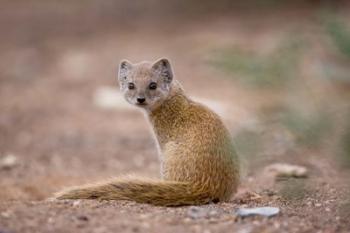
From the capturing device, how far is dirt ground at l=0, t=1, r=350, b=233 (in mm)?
3889

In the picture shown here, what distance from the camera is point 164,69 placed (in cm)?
516

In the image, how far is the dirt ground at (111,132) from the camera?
3.89 m

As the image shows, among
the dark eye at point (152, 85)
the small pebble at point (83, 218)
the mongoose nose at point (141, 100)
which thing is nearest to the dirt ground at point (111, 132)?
the small pebble at point (83, 218)

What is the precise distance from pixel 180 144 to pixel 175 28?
27.3 feet

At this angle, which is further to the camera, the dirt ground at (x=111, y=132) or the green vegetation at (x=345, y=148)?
the dirt ground at (x=111, y=132)

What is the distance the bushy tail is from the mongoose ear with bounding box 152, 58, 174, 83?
0.94 metres

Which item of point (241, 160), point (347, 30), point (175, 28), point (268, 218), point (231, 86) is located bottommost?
point (268, 218)

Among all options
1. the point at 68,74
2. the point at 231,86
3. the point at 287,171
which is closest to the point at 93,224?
the point at 287,171

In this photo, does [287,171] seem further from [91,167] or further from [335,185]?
[91,167]

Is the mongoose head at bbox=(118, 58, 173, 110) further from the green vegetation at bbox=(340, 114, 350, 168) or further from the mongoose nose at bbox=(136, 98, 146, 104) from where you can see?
the green vegetation at bbox=(340, 114, 350, 168)

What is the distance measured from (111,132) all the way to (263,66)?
3.55 meters

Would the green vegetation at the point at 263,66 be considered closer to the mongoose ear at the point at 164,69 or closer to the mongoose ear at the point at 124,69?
the mongoose ear at the point at 164,69

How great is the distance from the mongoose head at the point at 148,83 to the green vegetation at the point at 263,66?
0.40 m

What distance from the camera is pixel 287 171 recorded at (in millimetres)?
5652
